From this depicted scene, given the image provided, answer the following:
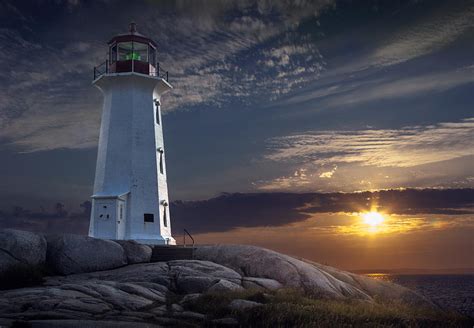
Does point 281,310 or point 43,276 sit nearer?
point 281,310

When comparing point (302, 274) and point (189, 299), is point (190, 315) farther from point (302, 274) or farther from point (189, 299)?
point (302, 274)

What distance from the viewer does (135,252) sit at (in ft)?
87.6

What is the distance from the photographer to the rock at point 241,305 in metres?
16.4

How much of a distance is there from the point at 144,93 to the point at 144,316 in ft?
74.8

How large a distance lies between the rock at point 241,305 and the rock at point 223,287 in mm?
2572

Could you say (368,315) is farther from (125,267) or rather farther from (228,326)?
(125,267)

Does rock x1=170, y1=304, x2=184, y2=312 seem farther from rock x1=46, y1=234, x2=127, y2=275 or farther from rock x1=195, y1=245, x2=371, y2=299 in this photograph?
rock x1=46, y1=234, x2=127, y2=275

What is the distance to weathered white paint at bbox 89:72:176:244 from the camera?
34.1 m

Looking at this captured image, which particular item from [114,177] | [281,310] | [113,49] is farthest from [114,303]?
[113,49]

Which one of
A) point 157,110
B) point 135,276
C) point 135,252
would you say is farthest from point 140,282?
point 157,110

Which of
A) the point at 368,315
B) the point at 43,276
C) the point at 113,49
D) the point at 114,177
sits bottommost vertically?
the point at 368,315

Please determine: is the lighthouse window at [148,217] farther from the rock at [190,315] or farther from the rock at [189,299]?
the rock at [190,315]

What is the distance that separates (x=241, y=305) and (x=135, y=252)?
11239 mm

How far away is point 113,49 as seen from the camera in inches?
1474
